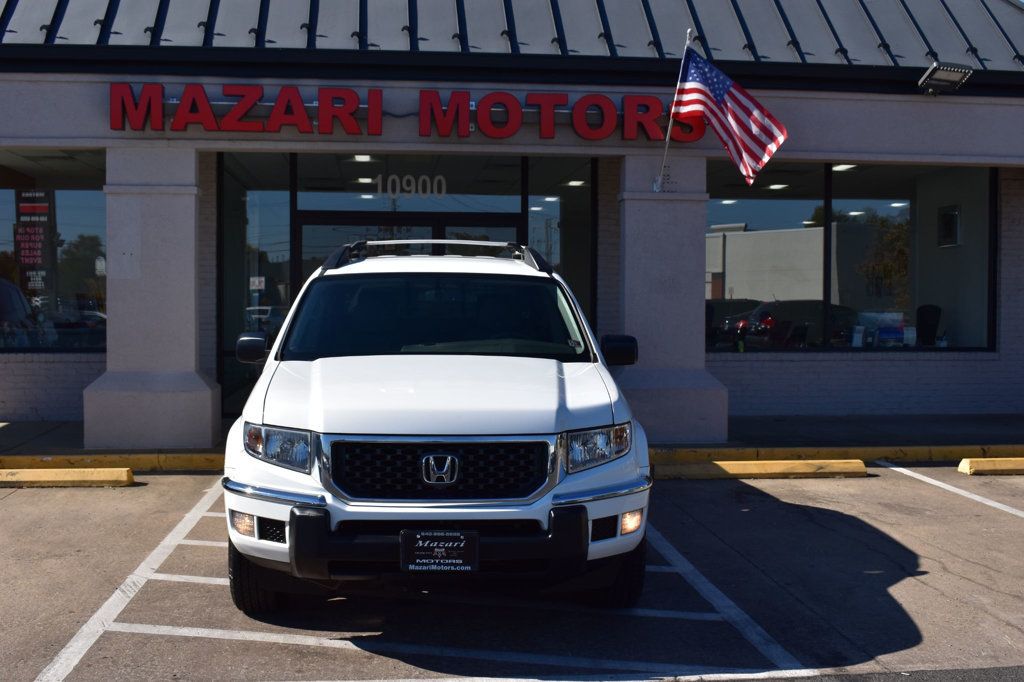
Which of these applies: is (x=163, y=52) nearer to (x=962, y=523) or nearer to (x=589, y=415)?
(x=589, y=415)

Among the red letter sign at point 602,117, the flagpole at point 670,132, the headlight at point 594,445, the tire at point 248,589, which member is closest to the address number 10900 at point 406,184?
the red letter sign at point 602,117

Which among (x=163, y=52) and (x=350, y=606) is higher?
(x=163, y=52)

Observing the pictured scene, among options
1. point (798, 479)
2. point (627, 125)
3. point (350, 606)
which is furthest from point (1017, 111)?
point (350, 606)

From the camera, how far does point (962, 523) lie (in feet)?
26.0

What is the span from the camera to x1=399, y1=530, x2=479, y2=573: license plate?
4684 millimetres

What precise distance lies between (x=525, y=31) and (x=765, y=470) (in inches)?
212

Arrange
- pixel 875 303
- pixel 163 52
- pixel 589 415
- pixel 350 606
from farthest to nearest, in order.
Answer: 1. pixel 875 303
2. pixel 163 52
3. pixel 350 606
4. pixel 589 415

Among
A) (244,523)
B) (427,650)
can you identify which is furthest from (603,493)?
(244,523)

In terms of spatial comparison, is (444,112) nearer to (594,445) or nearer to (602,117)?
(602,117)

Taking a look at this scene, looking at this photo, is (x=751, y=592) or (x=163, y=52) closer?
(x=751, y=592)

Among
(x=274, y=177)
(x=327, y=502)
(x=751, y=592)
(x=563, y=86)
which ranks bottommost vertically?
(x=751, y=592)

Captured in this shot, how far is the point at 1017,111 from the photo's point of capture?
38.4ft

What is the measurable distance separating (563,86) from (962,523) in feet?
19.2

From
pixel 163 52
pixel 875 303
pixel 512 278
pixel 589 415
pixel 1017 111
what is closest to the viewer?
pixel 589 415
